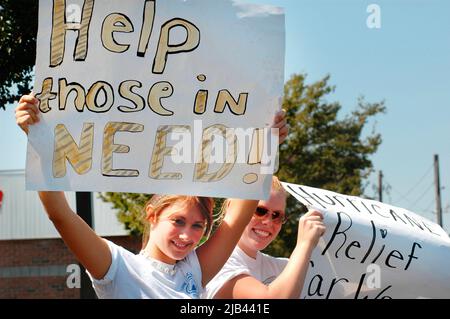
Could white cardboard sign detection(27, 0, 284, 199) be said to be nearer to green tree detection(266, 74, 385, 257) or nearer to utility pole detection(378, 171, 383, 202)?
green tree detection(266, 74, 385, 257)

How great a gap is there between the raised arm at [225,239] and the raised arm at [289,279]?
0.29 feet

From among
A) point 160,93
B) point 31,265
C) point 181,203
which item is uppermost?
point 160,93

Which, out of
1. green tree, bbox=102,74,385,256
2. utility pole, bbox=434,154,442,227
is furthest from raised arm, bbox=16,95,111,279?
utility pole, bbox=434,154,442,227

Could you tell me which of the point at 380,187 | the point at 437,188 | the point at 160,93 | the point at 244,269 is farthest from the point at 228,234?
the point at 437,188

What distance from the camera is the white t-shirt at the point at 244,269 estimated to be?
2.79 m

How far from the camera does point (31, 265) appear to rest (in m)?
19.1

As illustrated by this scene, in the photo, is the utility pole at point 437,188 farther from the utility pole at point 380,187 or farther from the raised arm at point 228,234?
the raised arm at point 228,234

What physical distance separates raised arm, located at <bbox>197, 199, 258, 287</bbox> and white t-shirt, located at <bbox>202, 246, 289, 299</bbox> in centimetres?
7

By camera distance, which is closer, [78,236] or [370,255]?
[78,236]

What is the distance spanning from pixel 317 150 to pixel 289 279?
1470cm

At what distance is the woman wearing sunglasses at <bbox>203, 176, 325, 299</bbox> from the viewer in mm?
2615

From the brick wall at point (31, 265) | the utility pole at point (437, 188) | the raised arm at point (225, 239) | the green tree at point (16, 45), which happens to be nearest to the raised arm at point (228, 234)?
the raised arm at point (225, 239)

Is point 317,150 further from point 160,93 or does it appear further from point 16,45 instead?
point 160,93

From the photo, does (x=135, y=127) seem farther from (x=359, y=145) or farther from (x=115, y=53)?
(x=359, y=145)
